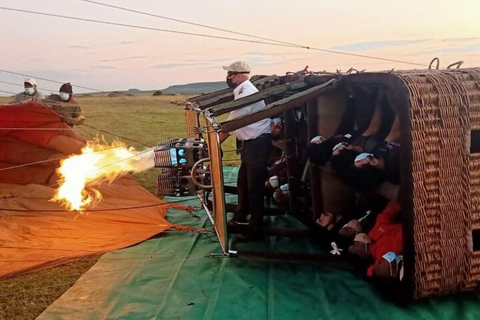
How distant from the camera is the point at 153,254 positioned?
5.01 meters

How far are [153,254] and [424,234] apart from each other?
2.61 m

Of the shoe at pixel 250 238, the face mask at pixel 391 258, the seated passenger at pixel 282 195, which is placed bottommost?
the shoe at pixel 250 238

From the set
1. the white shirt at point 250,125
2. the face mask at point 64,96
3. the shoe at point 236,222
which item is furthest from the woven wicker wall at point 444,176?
the face mask at point 64,96

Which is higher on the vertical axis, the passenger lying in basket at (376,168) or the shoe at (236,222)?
the passenger lying in basket at (376,168)

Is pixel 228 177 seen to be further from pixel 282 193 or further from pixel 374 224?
pixel 374 224

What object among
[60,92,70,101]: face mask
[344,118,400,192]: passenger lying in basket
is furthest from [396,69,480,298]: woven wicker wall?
[60,92,70,101]: face mask

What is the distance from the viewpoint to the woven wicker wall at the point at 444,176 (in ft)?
11.1

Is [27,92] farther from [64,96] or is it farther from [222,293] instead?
[222,293]

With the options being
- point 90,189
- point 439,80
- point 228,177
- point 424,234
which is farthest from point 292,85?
point 228,177

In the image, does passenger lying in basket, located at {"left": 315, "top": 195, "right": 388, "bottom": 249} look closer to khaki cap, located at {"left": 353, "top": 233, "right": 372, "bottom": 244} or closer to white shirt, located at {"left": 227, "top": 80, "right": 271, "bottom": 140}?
khaki cap, located at {"left": 353, "top": 233, "right": 372, "bottom": 244}

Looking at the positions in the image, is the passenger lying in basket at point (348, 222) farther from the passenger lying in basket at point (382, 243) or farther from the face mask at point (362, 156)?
the face mask at point (362, 156)

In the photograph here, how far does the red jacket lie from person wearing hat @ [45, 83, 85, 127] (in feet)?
15.6

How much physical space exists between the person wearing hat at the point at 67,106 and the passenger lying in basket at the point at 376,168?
15.1ft

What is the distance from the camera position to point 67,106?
724cm
